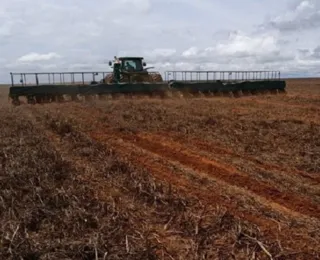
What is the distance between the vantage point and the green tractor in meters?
28.9

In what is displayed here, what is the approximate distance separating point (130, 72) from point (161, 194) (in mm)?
23528

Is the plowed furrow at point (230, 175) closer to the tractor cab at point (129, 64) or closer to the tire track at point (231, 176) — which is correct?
the tire track at point (231, 176)

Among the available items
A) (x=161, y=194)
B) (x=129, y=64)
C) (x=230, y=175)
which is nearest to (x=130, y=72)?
(x=129, y=64)

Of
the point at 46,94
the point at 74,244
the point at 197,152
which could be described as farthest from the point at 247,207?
Result: the point at 46,94

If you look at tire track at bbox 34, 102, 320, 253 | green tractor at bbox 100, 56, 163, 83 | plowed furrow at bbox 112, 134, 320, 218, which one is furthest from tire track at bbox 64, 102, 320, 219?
green tractor at bbox 100, 56, 163, 83

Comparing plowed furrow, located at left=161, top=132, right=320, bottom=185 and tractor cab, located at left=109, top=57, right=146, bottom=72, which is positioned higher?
tractor cab, located at left=109, top=57, right=146, bottom=72

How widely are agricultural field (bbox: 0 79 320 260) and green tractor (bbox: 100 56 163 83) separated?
17.7m

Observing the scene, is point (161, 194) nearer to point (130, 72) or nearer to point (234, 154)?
point (234, 154)

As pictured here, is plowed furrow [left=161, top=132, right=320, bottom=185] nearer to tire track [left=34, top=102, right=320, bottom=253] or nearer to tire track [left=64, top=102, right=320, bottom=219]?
tire track [left=64, top=102, right=320, bottom=219]

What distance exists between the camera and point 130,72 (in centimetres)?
2895

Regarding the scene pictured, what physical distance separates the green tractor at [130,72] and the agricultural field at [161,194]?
17.7m

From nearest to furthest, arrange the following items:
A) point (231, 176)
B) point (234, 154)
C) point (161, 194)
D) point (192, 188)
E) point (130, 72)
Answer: point (161, 194)
point (192, 188)
point (231, 176)
point (234, 154)
point (130, 72)

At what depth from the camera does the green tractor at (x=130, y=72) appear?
28.9m

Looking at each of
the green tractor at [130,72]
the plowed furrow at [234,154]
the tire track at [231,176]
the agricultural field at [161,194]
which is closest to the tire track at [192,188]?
the agricultural field at [161,194]
